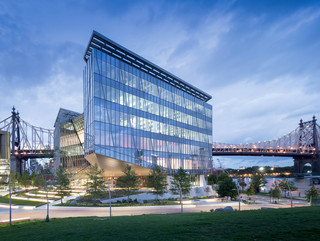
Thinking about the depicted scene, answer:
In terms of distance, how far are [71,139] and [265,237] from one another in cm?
6888

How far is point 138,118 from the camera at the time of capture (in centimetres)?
5503

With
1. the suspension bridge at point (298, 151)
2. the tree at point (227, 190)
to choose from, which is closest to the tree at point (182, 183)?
the tree at point (227, 190)

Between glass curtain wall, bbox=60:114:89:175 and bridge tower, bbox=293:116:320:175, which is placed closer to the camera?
glass curtain wall, bbox=60:114:89:175

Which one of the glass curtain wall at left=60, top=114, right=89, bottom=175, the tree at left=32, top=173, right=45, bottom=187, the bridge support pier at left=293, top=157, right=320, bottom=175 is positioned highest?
the glass curtain wall at left=60, top=114, right=89, bottom=175

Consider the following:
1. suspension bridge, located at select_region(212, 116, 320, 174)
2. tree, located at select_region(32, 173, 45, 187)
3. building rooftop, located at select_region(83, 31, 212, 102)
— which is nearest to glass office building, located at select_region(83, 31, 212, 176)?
building rooftop, located at select_region(83, 31, 212, 102)

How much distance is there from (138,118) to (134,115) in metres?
1.53

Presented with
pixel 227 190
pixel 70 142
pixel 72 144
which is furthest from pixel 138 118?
pixel 70 142

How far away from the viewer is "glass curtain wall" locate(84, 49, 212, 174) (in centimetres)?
4688

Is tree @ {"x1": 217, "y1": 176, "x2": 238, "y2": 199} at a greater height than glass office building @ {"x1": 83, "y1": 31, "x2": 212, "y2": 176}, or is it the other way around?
glass office building @ {"x1": 83, "y1": 31, "x2": 212, "y2": 176}

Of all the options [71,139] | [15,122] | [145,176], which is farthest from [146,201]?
[15,122]

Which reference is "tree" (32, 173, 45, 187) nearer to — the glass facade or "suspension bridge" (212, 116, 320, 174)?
the glass facade

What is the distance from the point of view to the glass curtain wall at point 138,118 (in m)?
46.9

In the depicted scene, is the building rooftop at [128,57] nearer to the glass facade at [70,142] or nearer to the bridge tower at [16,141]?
the glass facade at [70,142]

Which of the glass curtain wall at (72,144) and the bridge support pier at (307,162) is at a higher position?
the glass curtain wall at (72,144)
